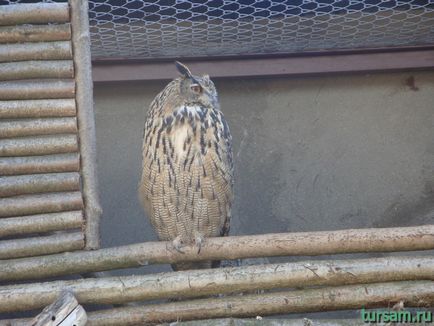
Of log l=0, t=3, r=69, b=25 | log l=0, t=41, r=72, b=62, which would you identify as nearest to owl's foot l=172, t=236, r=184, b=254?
log l=0, t=41, r=72, b=62

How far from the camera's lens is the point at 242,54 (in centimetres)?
392

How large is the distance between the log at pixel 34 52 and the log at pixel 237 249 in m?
0.76

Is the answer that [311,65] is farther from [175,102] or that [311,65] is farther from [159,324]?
[159,324]

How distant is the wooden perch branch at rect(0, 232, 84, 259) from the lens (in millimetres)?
2824

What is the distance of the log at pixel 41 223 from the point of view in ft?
9.43

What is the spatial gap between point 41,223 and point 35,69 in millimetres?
589

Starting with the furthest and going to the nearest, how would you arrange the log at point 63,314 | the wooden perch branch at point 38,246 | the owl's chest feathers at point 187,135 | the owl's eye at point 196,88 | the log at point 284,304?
the owl's eye at point 196,88 < the owl's chest feathers at point 187,135 < the wooden perch branch at point 38,246 < the log at point 284,304 < the log at point 63,314

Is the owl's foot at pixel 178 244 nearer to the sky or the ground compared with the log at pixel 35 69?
nearer to the ground

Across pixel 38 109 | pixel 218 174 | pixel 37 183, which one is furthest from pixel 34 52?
pixel 218 174

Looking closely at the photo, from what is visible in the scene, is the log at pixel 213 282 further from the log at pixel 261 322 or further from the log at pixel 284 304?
the log at pixel 261 322

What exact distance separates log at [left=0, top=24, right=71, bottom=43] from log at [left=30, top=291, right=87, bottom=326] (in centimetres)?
100

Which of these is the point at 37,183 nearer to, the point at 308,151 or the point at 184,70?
the point at 184,70

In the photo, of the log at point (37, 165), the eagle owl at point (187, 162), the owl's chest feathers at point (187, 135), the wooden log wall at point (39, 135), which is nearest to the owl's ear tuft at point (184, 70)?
the eagle owl at point (187, 162)

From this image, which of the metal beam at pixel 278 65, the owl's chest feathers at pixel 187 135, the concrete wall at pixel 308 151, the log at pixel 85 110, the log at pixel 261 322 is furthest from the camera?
the concrete wall at pixel 308 151
